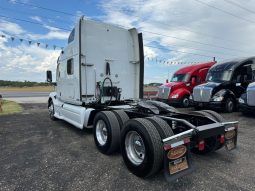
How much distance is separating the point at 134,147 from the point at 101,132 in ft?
4.79

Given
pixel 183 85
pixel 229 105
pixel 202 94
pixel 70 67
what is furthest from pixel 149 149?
pixel 183 85

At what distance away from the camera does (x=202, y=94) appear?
11.7 m

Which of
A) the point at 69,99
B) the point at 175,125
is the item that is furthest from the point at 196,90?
the point at 175,125

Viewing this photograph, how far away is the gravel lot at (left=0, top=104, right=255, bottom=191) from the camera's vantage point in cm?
335

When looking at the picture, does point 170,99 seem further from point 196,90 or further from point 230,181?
point 230,181

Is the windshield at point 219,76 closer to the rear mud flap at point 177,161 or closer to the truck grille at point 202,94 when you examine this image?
the truck grille at point 202,94

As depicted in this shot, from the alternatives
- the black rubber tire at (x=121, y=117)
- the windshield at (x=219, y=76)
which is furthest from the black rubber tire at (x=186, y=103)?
the black rubber tire at (x=121, y=117)

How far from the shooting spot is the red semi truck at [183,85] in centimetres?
1356

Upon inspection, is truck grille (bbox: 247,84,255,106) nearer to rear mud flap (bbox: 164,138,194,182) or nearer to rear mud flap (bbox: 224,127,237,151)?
rear mud flap (bbox: 224,127,237,151)

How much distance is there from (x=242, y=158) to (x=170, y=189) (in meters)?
2.13

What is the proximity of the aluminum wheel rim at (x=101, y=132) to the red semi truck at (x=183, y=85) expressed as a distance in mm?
8945

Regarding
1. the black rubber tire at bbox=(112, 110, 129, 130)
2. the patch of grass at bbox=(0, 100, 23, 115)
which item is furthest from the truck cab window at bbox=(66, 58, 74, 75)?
the patch of grass at bbox=(0, 100, 23, 115)

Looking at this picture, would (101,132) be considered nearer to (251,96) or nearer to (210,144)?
(210,144)

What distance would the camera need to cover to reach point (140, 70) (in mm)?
7305
